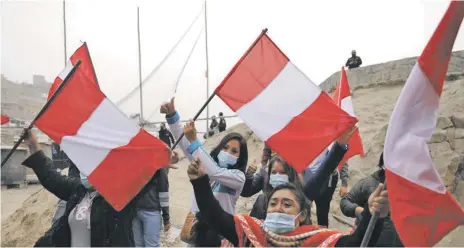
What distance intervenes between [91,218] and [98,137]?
0.59 m

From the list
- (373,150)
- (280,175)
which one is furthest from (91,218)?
(373,150)

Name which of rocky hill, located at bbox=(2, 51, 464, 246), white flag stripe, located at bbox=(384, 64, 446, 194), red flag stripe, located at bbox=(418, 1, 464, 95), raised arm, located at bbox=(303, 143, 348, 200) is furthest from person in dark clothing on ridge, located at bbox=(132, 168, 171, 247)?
red flag stripe, located at bbox=(418, 1, 464, 95)

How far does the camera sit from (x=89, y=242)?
2.78m

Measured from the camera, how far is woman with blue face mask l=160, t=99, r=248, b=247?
2615mm

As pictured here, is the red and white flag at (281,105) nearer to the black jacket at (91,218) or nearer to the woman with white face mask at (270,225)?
the woman with white face mask at (270,225)

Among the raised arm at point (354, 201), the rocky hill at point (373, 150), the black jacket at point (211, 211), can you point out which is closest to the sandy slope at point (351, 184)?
the rocky hill at point (373, 150)

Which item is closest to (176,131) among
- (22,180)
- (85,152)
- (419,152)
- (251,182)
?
(85,152)

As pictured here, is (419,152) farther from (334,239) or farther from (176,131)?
(176,131)

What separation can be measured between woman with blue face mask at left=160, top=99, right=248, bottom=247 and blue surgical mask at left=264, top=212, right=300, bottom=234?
458 millimetres

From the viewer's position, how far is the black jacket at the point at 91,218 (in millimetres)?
2750

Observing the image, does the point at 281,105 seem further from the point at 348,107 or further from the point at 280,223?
the point at 348,107

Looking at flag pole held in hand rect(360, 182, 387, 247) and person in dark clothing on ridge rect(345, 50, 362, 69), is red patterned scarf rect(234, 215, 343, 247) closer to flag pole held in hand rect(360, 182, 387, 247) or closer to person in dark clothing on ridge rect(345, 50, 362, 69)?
flag pole held in hand rect(360, 182, 387, 247)

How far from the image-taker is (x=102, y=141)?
288 centimetres

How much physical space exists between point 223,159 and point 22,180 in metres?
15.0
